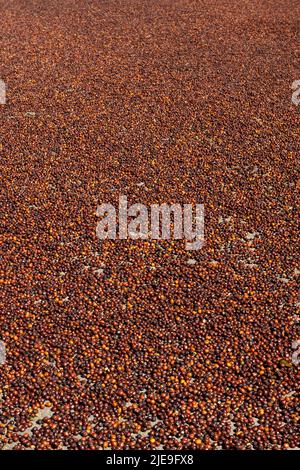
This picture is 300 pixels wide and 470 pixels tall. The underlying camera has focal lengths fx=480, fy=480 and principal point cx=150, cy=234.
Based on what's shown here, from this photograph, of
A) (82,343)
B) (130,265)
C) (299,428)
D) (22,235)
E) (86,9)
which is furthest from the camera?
Result: (86,9)

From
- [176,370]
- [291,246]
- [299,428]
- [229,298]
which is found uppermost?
[291,246]

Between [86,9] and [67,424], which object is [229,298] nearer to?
[67,424]

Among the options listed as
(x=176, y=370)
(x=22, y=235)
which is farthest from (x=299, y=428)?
(x=22, y=235)

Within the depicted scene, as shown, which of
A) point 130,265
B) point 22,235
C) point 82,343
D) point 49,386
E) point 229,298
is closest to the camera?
point 49,386

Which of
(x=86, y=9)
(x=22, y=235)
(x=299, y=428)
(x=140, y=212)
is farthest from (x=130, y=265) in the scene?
(x=86, y=9)

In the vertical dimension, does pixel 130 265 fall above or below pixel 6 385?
above

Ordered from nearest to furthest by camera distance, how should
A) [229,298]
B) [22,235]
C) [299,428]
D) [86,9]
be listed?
[299,428] < [229,298] < [22,235] < [86,9]

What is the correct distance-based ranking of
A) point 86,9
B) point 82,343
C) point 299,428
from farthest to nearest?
point 86,9 → point 82,343 → point 299,428

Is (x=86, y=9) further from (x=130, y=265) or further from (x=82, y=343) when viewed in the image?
(x=82, y=343)

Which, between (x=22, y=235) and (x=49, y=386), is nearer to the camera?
(x=49, y=386)
